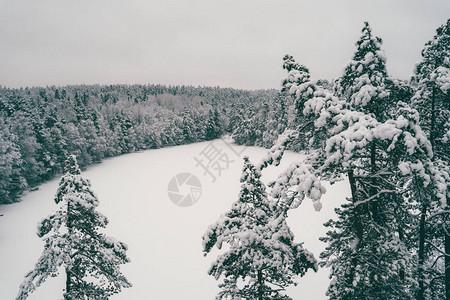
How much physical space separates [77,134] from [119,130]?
21890 mm

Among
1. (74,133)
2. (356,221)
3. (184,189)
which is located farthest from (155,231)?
(74,133)

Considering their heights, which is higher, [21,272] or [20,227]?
[20,227]

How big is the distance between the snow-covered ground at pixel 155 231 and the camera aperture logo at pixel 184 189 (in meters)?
0.92

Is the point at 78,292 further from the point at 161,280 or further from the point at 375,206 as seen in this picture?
the point at 161,280

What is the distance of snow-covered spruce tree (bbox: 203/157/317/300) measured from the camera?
6.49 meters

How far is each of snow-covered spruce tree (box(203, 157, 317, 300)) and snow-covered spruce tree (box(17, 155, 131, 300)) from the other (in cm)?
467

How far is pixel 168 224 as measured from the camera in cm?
2992

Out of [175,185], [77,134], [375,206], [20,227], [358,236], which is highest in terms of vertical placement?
[77,134]

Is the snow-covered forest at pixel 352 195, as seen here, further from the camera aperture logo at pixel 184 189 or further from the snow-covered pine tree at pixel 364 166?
the camera aperture logo at pixel 184 189

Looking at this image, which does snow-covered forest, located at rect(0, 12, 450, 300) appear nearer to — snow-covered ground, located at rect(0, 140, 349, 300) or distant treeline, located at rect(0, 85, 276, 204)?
snow-covered ground, located at rect(0, 140, 349, 300)

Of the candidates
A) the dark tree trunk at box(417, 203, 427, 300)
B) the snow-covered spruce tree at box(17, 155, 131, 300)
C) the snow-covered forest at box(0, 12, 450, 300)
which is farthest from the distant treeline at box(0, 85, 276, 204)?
the dark tree trunk at box(417, 203, 427, 300)

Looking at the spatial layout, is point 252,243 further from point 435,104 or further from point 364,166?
point 435,104

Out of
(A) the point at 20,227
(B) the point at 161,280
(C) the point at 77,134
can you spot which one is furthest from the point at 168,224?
(C) the point at 77,134

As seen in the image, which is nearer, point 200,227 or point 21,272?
point 21,272
